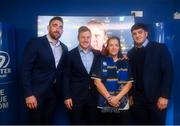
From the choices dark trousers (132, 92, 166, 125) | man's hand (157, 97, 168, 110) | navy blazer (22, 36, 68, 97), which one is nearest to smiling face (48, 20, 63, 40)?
navy blazer (22, 36, 68, 97)

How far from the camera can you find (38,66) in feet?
10.1

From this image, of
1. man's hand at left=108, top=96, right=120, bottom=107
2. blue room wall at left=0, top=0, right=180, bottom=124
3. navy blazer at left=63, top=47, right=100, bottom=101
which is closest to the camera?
man's hand at left=108, top=96, right=120, bottom=107

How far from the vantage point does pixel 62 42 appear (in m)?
3.50

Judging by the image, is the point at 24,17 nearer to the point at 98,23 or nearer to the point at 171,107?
the point at 98,23

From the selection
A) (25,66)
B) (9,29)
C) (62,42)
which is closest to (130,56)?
(62,42)

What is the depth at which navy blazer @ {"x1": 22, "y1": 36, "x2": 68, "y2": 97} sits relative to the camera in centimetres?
300

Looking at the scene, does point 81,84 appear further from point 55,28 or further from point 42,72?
point 55,28

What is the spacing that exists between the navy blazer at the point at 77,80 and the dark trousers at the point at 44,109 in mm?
239

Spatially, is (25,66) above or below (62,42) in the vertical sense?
below

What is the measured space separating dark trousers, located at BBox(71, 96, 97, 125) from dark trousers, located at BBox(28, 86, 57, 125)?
31 centimetres

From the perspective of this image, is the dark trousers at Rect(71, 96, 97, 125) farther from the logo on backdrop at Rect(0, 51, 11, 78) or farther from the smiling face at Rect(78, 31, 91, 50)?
the logo on backdrop at Rect(0, 51, 11, 78)

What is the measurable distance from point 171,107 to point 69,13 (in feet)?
6.15

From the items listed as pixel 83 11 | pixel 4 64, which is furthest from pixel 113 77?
pixel 4 64

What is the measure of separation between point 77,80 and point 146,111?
2.89 ft
